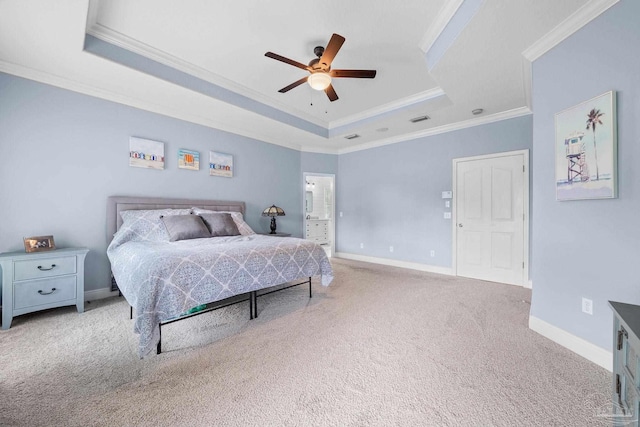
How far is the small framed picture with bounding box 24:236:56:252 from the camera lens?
259cm

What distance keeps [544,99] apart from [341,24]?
1.96 metres

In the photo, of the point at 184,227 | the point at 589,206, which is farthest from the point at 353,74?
the point at 184,227

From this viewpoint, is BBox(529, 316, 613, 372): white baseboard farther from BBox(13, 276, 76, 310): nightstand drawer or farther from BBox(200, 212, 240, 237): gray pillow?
BBox(13, 276, 76, 310): nightstand drawer

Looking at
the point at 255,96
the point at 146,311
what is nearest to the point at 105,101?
the point at 255,96

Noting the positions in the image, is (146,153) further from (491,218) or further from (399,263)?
(491,218)

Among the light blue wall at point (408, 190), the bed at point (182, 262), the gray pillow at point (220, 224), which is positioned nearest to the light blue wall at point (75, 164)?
the bed at point (182, 262)

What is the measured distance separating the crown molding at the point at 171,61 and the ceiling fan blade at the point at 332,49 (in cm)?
163

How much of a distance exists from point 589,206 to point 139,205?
470 centimetres

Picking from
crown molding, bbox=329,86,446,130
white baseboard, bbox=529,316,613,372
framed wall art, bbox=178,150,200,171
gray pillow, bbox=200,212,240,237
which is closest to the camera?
white baseboard, bbox=529,316,613,372

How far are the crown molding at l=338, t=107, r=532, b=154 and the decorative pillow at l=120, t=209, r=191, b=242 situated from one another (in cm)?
410

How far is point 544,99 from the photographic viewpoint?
2326mm

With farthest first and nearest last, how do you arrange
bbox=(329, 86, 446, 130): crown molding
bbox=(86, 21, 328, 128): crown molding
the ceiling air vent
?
the ceiling air vent < bbox=(329, 86, 446, 130): crown molding < bbox=(86, 21, 328, 128): crown molding

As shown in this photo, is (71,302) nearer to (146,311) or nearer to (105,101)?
(146,311)

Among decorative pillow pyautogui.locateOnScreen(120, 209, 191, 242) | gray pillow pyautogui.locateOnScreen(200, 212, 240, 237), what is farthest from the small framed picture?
gray pillow pyautogui.locateOnScreen(200, 212, 240, 237)
